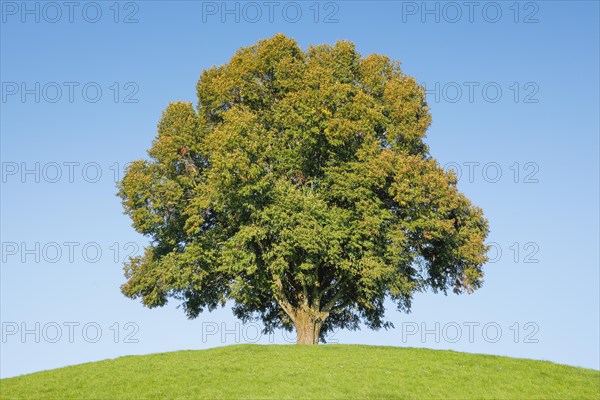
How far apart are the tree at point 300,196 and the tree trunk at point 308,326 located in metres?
0.09

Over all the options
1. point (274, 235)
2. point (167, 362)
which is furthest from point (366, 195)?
point (167, 362)

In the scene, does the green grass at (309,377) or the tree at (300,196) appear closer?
the green grass at (309,377)

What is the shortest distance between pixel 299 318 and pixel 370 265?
7.14 metres

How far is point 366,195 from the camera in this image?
4294 cm

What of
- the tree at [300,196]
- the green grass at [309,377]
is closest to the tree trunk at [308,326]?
the tree at [300,196]

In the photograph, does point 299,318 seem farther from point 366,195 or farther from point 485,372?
point 485,372

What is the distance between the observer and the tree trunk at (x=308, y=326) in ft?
147

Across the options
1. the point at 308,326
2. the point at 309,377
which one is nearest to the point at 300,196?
the point at 308,326

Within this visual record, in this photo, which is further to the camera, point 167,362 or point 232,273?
point 232,273

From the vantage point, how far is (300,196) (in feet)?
136

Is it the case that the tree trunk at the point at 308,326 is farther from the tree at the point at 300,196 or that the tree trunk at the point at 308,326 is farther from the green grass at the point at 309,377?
the green grass at the point at 309,377

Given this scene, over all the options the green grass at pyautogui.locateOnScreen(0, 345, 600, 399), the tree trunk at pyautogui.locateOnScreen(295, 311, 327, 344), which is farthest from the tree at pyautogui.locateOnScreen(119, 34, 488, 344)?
the green grass at pyautogui.locateOnScreen(0, 345, 600, 399)

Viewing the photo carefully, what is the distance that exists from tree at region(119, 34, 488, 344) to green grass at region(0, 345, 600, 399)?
5569mm

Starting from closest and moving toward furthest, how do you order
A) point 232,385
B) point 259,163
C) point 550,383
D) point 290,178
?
point 232,385
point 550,383
point 259,163
point 290,178
